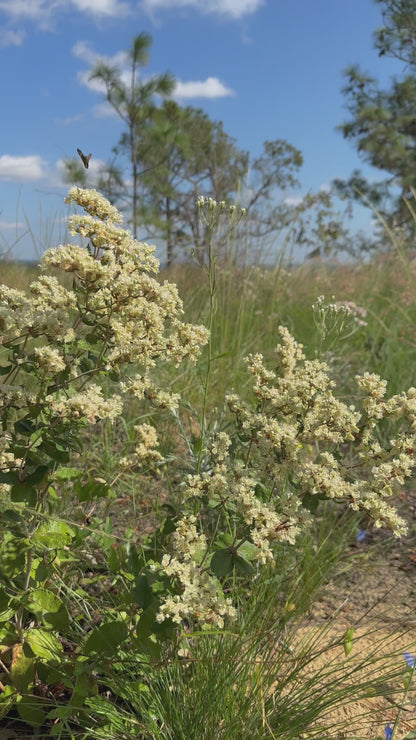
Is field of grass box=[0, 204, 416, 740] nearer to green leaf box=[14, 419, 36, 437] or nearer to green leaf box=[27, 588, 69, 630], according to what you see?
green leaf box=[27, 588, 69, 630]

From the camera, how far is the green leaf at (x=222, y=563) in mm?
1271

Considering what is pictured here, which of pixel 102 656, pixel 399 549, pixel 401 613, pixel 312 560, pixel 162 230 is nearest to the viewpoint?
pixel 102 656

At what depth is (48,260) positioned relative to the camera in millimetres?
1424

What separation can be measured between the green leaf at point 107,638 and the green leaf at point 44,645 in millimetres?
139

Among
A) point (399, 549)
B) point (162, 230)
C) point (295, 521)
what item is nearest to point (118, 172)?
point (162, 230)

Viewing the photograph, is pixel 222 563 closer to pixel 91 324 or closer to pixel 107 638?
pixel 107 638

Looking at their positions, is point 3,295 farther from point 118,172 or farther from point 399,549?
point 118,172

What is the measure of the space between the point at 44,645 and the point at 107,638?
26 centimetres

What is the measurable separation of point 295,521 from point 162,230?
13.7 metres

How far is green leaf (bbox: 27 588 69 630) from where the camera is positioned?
1.47 metres

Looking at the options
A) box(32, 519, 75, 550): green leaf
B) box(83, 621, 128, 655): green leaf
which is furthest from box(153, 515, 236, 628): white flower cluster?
box(32, 519, 75, 550): green leaf

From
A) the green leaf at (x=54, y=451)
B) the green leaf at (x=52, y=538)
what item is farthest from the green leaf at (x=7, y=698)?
the green leaf at (x=54, y=451)

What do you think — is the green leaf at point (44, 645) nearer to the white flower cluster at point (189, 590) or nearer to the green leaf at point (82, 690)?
the green leaf at point (82, 690)

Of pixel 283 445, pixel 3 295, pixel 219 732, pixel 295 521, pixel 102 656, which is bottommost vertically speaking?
pixel 219 732
